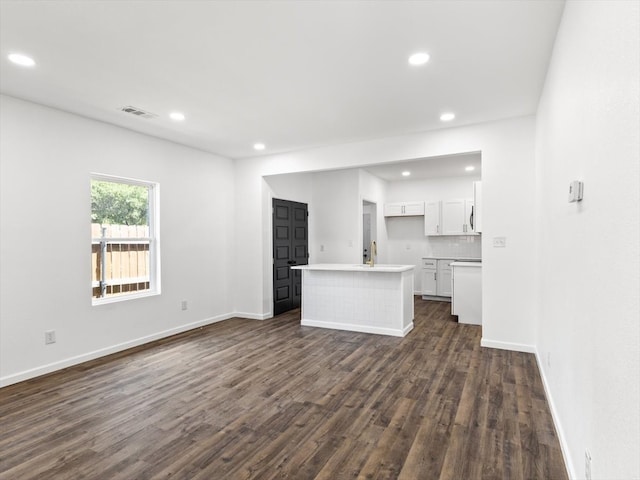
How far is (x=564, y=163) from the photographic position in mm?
2250

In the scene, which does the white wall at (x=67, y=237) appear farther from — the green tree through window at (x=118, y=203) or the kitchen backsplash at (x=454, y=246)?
the kitchen backsplash at (x=454, y=246)

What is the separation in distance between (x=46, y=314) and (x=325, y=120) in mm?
3663

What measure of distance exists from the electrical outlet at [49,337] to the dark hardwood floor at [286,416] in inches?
15.4

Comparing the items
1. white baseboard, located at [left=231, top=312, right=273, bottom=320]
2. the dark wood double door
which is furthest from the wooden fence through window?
the dark wood double door

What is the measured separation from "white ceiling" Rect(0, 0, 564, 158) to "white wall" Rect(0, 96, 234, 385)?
36 centimetres

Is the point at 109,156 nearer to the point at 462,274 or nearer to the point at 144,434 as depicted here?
the point at 144,434

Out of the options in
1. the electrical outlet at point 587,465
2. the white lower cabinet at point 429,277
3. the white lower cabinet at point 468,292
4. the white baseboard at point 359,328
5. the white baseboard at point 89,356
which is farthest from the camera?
the white lower cabinet at point 429,277

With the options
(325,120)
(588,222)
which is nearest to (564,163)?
(588,222)

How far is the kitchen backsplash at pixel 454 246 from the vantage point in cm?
808

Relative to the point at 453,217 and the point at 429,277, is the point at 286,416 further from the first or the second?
the point at 453,217

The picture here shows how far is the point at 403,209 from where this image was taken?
28.2 feet

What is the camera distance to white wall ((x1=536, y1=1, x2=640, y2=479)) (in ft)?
3.52

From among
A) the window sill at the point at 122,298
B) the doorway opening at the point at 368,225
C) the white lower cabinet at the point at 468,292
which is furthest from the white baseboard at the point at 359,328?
the doorway opening at the point at 368,225

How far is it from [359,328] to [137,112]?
391 cm
